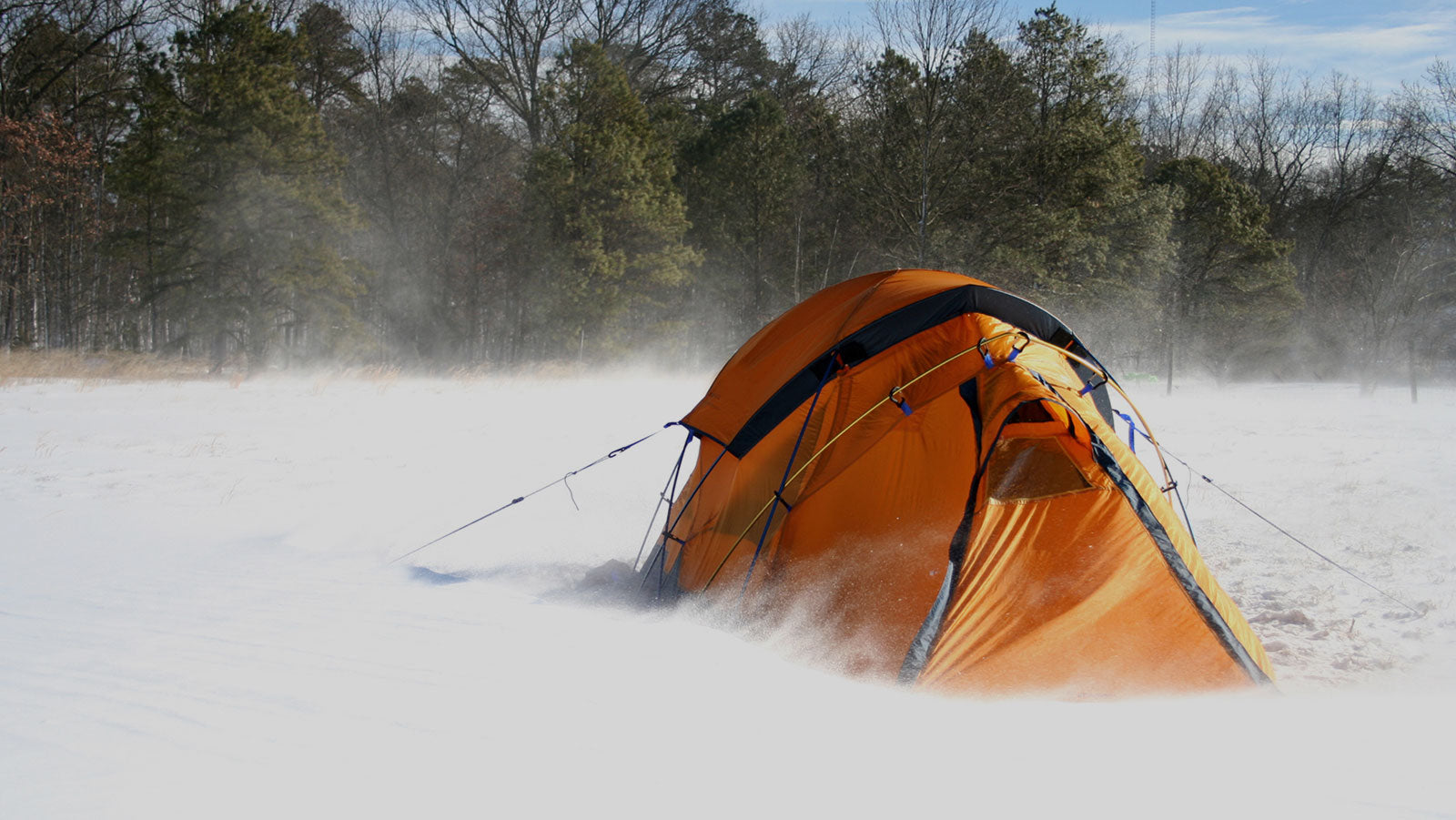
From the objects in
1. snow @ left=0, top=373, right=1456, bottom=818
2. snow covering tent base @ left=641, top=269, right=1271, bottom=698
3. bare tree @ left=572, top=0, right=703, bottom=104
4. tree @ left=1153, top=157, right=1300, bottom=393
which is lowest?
snow @ left=0, top=373, right=1456, bottom=818

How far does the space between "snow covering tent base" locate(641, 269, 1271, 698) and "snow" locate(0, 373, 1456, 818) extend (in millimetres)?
291

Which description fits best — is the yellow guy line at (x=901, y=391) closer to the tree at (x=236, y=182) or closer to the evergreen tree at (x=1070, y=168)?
the evergreen tree at (x=1070, y=168)

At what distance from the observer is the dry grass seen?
16.6m

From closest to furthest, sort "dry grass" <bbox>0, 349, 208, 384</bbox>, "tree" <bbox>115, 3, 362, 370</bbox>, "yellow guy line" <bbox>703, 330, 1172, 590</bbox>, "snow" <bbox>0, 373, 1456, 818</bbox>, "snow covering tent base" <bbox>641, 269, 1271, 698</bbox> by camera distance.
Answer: "snow" <bbox>0, 373, 1456, 818</bbox>
"snow covering tent base" <bbox>641, 269, 1271, 698</bbox>
"yellow guy line" <bbox>703, 330, 1172, 590</bbox>
"dry grass" <bbox>0, 349, 208, 384</bbox>
"tree" <bbox>115, 3, 362, 370</bbox>

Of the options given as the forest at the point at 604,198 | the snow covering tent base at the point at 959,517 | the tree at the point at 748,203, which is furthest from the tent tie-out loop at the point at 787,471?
the tree at the point at 748,203

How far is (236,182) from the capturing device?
68.5ft

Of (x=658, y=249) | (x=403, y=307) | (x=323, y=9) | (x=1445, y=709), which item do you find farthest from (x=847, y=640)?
(x=323, y=9)

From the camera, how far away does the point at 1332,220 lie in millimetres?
42438

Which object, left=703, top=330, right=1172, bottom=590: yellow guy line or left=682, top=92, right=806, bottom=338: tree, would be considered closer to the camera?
left=703, top=330, right=1172, bottom=590: yellow guy line

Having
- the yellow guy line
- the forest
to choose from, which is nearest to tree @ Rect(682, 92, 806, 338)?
the forest

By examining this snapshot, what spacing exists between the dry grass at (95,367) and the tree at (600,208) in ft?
32.5

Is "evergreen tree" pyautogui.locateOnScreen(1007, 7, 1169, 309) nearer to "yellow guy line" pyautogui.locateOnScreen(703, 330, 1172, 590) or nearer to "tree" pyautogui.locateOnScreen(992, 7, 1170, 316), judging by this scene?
"tree" pyautogui.locateOnScreen(992, 7, 1170, 316)

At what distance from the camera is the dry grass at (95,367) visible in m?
16.6

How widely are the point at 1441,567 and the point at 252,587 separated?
8059mm
